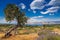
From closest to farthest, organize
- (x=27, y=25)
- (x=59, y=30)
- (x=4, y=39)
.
→ (x=4, y=39) → (x=27, y=25) → (x=59, y=30)

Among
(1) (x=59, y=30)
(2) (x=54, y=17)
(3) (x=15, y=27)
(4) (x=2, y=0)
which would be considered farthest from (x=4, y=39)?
(1) (x=59, y=30)

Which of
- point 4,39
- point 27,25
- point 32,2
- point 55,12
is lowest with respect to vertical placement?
point 4,39

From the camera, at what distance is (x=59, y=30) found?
812 cm

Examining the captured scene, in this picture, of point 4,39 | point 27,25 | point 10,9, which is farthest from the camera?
point 27,25

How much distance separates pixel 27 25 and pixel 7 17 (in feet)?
3.15

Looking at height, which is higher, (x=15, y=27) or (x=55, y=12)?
(x=55, y=12)

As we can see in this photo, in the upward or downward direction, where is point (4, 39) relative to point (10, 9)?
downward

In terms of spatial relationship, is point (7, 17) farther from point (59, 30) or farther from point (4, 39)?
point (59, 30)

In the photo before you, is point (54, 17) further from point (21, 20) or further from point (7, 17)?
point (7, 17)

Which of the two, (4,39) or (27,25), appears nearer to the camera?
(4,39)

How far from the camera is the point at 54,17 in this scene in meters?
7.29

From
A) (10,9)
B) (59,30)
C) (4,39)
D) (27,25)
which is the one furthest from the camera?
(59,30)

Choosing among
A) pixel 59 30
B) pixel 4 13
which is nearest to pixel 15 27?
pixel 4 13

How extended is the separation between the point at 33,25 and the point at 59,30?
1.34m
